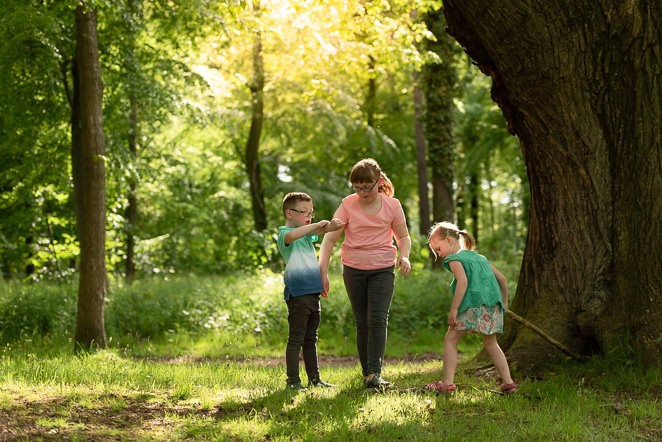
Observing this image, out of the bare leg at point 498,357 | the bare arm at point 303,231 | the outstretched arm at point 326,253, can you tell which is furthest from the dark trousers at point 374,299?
the bare leg at point 498,357

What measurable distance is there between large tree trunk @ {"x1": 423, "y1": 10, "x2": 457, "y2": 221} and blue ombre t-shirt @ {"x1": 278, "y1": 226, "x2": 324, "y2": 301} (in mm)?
11902

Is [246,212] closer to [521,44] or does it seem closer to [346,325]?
[346,325]

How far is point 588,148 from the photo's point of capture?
6250 millimetres

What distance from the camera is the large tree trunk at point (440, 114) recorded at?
1651 cm

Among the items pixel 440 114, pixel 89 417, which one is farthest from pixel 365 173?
pixel 440 114

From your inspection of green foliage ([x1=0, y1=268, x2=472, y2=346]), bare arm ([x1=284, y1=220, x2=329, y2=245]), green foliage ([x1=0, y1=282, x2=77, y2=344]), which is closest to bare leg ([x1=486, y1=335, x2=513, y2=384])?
bare arm ([x1=284, y1=220, x2=329, y2=245])

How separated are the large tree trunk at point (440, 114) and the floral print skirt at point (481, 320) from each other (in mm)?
11849

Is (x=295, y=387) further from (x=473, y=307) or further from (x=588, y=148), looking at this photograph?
(x=588, y=148)

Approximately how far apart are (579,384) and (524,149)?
2.40 m

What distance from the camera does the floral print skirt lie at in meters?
5.51

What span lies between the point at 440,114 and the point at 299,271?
12257 mm

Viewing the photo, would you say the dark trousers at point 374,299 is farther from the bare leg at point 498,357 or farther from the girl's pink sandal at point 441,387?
the bare leg at point 498,357

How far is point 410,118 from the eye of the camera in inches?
1121

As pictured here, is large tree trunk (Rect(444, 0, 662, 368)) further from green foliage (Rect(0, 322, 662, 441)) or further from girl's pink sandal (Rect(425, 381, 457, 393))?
girl's pink sandal (Rect(425, 381, 457, 393))
